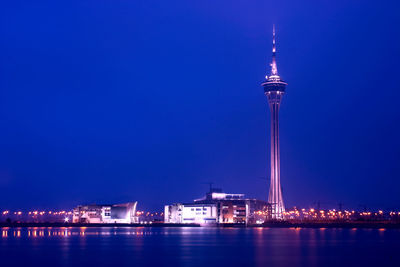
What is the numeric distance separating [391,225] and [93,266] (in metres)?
159

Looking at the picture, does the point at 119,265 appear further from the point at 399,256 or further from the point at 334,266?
the point at 399,256

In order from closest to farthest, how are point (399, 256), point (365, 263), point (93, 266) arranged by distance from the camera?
point (93, 266)
point (365, 263)
point (399, 256)

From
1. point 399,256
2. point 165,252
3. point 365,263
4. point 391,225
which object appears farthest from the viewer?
point 391,225

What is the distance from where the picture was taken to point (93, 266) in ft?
169

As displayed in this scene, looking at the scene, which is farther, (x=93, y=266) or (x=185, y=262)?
(x=185, y=262)

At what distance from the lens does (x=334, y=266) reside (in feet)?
170

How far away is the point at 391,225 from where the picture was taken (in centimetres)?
19362

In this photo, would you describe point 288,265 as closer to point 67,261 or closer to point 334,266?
point 334,266

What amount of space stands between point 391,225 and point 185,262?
15212cm

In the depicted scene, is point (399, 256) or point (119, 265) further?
point (399, 256)

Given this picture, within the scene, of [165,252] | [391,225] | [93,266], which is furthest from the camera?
[391,225]

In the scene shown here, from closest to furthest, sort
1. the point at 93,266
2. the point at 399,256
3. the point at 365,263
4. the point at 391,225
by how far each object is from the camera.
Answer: the point at 93,266, the point at 365,263, the point at 399,256, the point at 391,225

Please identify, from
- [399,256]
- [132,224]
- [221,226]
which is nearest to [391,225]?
[221,226]

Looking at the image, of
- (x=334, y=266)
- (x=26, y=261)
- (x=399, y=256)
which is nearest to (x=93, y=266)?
(x=26, y=261)
